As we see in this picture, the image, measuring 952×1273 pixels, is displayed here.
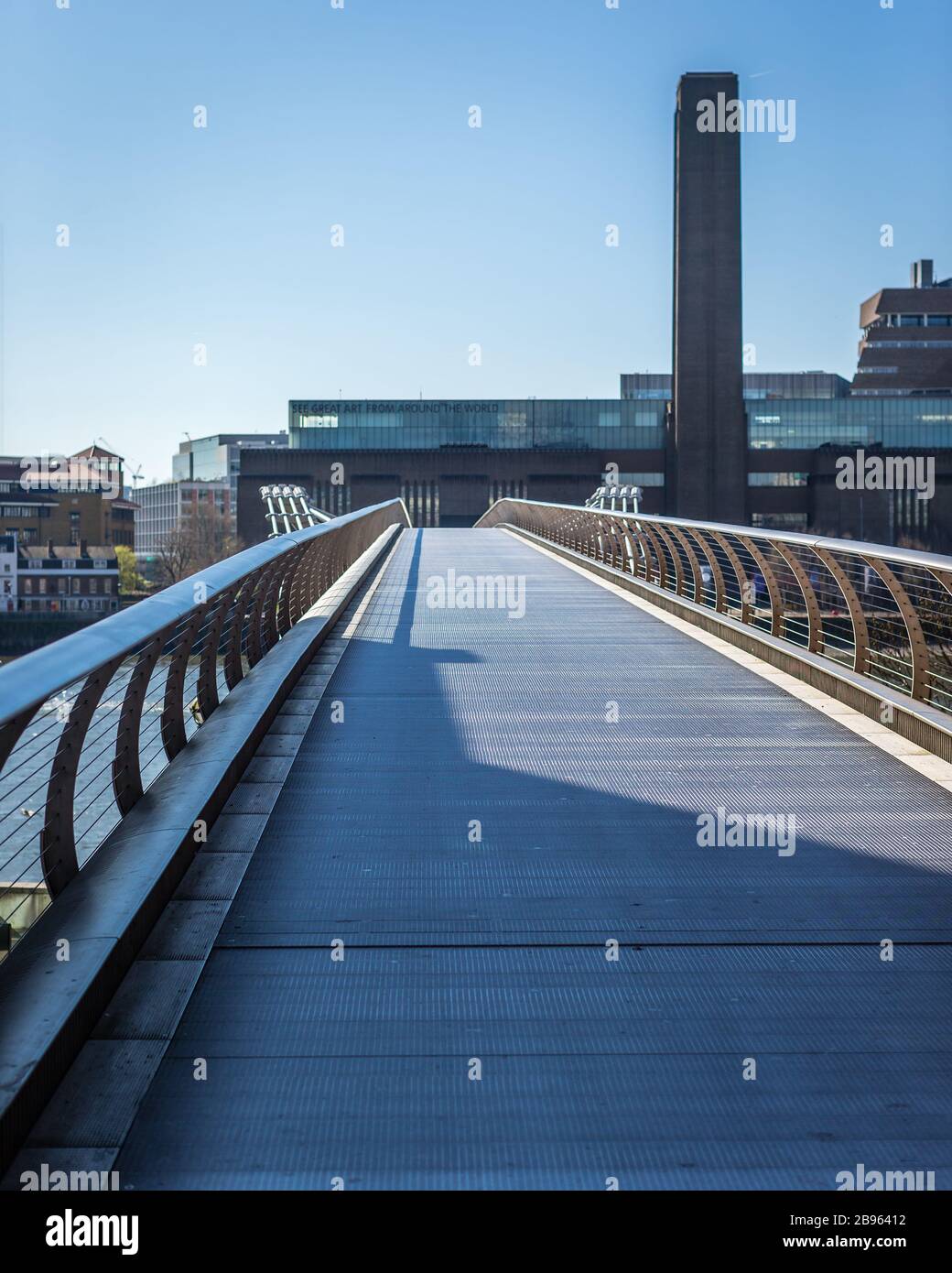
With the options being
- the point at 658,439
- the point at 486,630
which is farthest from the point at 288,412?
the point at 486,630

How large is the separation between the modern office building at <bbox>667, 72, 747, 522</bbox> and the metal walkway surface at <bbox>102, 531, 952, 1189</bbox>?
77316 mm

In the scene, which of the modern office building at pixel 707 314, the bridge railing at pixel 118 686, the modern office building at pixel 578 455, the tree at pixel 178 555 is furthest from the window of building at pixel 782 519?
the bridge railing at pixel 118 686

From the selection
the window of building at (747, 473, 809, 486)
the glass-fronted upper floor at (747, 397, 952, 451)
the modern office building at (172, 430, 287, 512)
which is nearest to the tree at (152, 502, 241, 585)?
the modern office building at (172, 430, 287, 512)

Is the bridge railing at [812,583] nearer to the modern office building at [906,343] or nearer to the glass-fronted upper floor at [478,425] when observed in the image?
the glass-fronted upper floor at [478,425]

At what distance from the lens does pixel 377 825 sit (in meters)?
5.60

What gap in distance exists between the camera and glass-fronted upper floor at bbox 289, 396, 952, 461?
8919cm

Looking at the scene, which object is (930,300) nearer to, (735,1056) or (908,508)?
(908,508)

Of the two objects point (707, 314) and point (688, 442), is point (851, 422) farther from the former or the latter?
point (707, 314)

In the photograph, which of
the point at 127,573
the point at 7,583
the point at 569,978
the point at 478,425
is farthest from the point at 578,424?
the point at 569,978

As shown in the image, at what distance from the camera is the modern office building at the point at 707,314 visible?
267 ft

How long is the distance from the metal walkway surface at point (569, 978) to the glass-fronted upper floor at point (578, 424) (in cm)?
8420

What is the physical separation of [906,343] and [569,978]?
423ft

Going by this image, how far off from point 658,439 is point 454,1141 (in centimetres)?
8829

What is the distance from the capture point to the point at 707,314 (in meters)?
82.1
